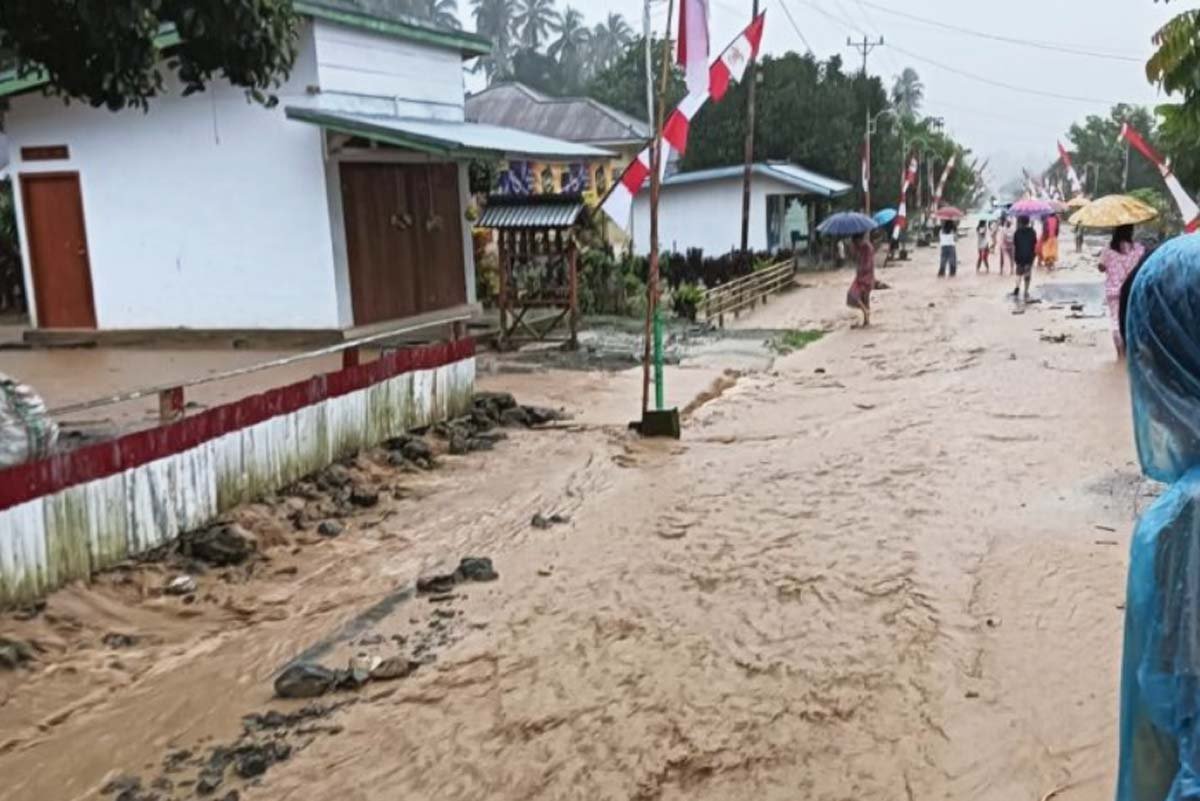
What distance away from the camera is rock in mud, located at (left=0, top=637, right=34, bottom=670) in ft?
18.7

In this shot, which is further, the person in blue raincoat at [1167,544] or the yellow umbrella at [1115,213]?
the yellow umbrella at [1115,213]

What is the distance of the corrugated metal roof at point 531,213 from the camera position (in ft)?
53.0

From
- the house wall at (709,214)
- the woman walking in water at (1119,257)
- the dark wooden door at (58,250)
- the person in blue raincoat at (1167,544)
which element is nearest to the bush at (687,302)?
the woman walking in water at (1119,257)

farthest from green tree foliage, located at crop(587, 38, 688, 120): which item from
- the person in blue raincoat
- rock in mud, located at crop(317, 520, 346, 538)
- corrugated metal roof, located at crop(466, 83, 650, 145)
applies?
the person in blue raincoat

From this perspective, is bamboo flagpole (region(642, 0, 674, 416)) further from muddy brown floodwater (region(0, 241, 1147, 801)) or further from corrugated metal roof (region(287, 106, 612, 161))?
corrugated metal roof (region(287, 106, 612, 161))

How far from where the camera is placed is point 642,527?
27.7 ft

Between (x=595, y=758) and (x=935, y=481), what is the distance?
5383 millimetres

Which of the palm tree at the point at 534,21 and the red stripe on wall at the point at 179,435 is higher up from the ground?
the palm tree at the point at 534,21

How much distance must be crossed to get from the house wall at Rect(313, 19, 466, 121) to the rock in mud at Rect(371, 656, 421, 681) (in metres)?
11.3

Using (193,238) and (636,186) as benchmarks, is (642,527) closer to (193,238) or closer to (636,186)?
(636,186)

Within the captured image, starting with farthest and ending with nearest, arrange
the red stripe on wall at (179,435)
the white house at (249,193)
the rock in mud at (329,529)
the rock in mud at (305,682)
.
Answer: the white house at (249,193) < the rock in mud at (329,529) < the red stripe on wall at (179,435) < the rock in mud at (305,682)

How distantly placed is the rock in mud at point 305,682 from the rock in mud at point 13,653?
1264 mm

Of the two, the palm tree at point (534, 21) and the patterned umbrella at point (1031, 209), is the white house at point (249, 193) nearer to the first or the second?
the patterned umbrella at point (1031, 209)

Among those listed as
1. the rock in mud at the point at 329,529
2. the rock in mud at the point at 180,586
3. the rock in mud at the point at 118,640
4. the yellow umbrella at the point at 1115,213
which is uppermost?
the yellow umbrella at the point at 1115,213
